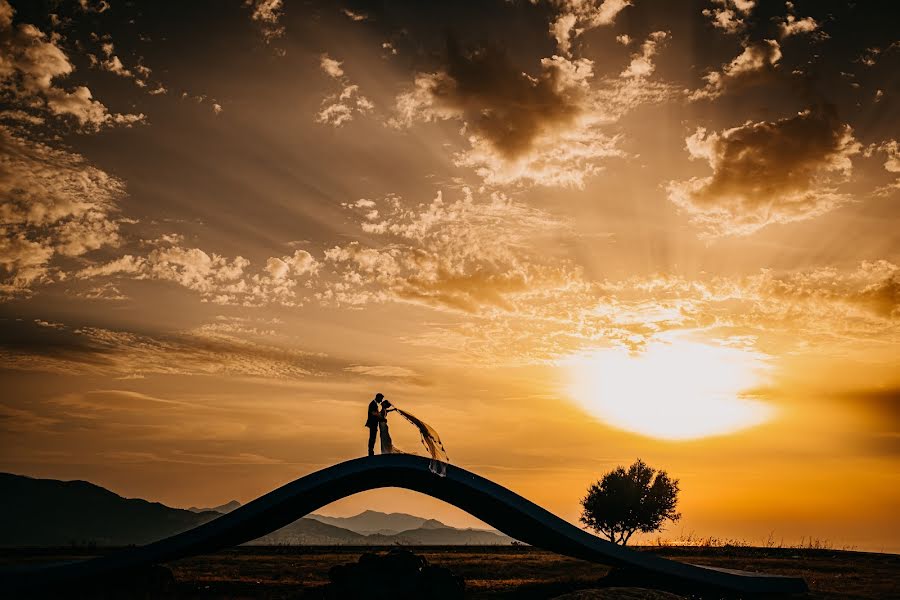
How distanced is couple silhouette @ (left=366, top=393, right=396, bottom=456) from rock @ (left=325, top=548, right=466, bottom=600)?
3166 millimetres

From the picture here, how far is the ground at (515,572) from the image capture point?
23250 mm

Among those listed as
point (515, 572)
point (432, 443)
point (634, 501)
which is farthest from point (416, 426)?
point (634, 501)

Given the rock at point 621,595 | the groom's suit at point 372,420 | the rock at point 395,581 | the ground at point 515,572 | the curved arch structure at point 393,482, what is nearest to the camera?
the rock at point 621,595

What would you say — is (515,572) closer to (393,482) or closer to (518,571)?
(518,571)

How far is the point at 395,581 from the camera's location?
2031 centimetres

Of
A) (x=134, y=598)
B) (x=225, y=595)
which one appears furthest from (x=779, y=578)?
(x=134, y=598)

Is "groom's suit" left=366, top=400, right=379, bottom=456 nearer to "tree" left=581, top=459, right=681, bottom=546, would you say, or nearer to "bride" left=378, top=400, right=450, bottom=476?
"bride" left=378, top=400, right=450, bottom=476

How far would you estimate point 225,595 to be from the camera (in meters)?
22.2

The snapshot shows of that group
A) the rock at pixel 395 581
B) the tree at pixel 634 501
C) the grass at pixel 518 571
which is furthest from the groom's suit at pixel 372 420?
the tree at pixel 634 501

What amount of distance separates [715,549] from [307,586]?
31.2 metres

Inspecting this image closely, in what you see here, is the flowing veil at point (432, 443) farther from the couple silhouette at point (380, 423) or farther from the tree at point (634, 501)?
the tree at point (634, 501)

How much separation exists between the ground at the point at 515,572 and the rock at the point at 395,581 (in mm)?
1793

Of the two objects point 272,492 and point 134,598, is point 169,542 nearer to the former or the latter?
point 134,598

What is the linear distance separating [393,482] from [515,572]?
11348 millimetres
